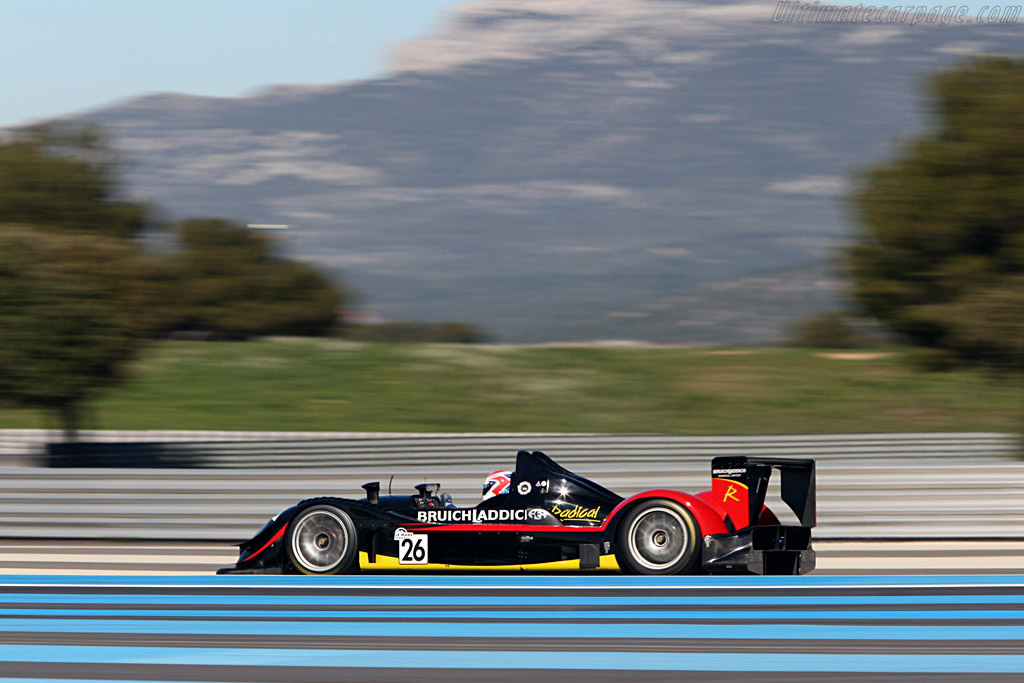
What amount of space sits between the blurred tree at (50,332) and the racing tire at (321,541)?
10737 millimetres

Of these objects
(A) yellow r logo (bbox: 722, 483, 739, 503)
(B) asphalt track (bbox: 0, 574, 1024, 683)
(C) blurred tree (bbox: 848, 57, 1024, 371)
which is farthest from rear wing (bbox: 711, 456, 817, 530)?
(C) blurred tree (bbox: 848, 57, 1024, 371)

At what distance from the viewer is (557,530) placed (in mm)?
7621

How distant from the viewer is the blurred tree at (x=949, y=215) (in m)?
20.0

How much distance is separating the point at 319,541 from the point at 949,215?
1582 cm

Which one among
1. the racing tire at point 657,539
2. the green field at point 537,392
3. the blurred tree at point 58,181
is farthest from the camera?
the green field at point 537,392

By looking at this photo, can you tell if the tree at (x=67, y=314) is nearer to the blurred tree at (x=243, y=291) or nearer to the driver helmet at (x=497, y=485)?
the driver helmet at (x=497, y=485)

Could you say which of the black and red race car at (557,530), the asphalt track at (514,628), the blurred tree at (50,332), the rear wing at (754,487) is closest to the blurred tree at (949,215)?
the rear wing at (754,487)

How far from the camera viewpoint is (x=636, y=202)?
5138 inches

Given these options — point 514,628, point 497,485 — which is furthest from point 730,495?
point 514,628

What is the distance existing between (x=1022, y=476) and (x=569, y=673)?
19.3ft

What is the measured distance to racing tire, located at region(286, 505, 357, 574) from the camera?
7.95 metres

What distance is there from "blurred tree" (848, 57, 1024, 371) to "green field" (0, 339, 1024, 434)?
10.8 metres

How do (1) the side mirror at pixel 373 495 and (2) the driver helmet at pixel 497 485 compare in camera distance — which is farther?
(1) the side mirror at pixel 373 495

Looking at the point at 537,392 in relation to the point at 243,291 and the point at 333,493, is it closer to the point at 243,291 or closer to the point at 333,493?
the point at 243,291
